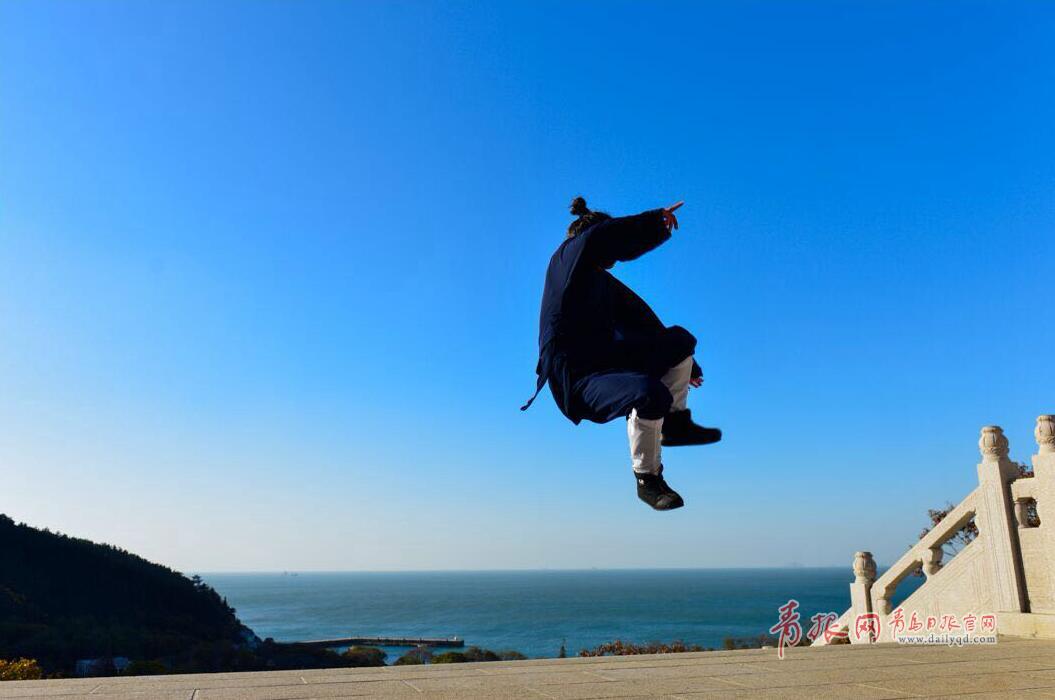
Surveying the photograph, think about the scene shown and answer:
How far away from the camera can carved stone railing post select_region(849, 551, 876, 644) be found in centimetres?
1263

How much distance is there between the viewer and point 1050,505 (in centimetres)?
971

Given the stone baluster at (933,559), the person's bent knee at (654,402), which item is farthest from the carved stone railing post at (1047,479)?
the person's bent knee at (654,402)

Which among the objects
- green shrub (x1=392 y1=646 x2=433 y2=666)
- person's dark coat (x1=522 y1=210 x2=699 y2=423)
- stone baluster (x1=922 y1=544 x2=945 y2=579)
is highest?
person's dark coat (x1=522 y1=210 x2=699 y2=423)

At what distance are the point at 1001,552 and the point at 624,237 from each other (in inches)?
346

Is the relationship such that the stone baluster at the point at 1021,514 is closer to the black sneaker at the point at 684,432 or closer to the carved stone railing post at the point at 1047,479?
the carved stone railing post at the point at 1047,479

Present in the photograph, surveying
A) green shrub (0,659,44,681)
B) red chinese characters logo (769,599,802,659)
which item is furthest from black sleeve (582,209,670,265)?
green shrub (0,659,44,681)

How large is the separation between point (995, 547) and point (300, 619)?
131 meters

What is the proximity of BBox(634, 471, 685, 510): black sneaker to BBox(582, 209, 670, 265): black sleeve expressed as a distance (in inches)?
49.5

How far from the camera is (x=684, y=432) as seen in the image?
15.4ft

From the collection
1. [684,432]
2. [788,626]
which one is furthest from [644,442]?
[788,626]

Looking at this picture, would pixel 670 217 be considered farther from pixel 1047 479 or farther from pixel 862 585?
pixel 862 585

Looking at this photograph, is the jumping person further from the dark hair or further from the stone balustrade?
the stone balustrade

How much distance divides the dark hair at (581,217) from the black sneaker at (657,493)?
1499mm

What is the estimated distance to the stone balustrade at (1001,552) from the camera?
970 centimetres
